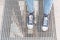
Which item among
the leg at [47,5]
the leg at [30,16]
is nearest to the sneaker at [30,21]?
the leg at [30,16]

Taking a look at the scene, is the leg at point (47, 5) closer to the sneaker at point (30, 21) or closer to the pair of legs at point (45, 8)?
the pair of legs at point (45, 8)

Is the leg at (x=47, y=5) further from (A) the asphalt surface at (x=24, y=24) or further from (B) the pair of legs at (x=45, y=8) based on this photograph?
(A) the asphalt surface at (x=24, y=24)

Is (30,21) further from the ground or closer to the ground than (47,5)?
closer to the ground

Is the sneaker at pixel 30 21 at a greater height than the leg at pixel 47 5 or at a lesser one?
lesser

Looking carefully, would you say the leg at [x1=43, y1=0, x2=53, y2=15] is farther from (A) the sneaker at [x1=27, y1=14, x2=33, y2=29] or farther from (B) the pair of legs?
(A) the sneaker at [x1=27, y1=14, x2=33, y2=29]

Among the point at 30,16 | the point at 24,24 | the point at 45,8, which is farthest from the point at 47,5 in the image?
the point at 24,24

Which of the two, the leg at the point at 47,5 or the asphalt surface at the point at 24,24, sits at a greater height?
the leg at the point at 47,5

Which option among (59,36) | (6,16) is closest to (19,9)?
(6,16)

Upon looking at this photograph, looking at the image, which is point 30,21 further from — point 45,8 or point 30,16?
point 45,8

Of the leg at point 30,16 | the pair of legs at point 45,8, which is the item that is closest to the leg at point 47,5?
the pair of legs at point 45,8

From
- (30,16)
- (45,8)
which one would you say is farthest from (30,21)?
(45,8)

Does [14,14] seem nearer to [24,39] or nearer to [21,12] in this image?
[21,12]

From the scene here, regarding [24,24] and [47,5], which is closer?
[47,5]

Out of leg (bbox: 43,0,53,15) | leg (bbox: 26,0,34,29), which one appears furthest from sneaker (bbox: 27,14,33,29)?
leg (bbox: 43,0,53,15)
